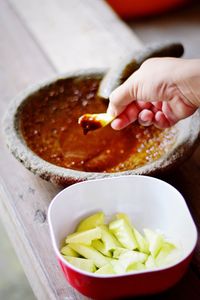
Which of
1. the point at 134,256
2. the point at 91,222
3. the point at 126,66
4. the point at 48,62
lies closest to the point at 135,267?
the point at 134,256

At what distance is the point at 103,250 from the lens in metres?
0.85

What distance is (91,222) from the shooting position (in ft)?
2.92

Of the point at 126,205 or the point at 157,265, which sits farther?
the point at 126,205

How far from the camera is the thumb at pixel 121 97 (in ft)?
3.09

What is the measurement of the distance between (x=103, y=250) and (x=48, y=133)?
Result: 1.03 ft

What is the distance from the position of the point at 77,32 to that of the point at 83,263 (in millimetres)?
826

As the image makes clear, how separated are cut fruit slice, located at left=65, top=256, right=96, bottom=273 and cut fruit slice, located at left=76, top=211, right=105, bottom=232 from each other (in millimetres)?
80

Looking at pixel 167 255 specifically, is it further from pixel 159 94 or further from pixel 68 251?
pixel 159 94

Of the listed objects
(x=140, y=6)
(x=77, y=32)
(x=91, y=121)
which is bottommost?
(x=140, y=6)

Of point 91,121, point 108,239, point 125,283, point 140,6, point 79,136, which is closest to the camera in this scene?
point 125,283

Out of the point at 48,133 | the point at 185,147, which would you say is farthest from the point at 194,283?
the point at 48,133

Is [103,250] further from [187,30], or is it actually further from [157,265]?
[187,30]

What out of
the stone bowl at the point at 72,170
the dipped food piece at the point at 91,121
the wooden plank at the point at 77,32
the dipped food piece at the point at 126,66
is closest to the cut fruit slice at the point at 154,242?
the stone bowl at the point at 72,170

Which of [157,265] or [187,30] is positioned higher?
[157,265]
